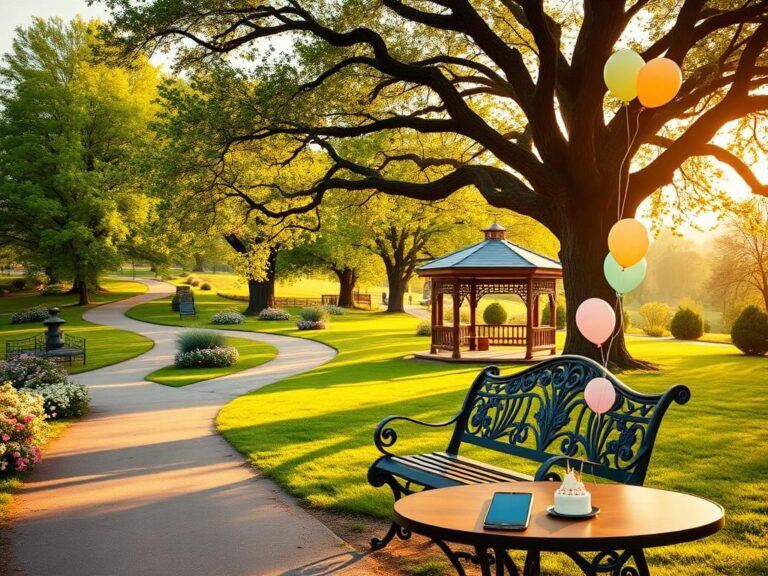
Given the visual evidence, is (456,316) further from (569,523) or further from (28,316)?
(28,316)

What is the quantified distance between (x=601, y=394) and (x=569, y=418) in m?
0.73

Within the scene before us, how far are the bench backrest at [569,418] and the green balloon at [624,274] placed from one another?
0.66m

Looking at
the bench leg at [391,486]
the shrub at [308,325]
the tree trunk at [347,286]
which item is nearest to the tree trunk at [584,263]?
the bench leg at [391,486]

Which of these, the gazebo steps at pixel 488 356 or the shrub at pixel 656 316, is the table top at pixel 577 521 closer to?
the gazebo steps at pixel 488 356

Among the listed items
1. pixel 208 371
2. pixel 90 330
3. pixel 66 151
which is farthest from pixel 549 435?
pixel 66 151

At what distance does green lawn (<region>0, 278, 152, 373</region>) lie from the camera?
79.7 feet

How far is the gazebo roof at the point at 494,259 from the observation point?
75.6 feet

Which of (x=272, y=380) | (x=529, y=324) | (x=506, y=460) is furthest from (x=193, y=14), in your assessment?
(x=529, y=324)

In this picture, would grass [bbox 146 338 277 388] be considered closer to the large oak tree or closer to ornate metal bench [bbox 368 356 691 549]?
the large oak tree

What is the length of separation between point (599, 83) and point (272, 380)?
10.6 metres

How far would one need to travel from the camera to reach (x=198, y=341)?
2156cm

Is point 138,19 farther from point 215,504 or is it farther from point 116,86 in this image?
point 116,86

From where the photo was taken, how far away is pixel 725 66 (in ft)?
57.8

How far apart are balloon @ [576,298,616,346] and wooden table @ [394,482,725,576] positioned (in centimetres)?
115
